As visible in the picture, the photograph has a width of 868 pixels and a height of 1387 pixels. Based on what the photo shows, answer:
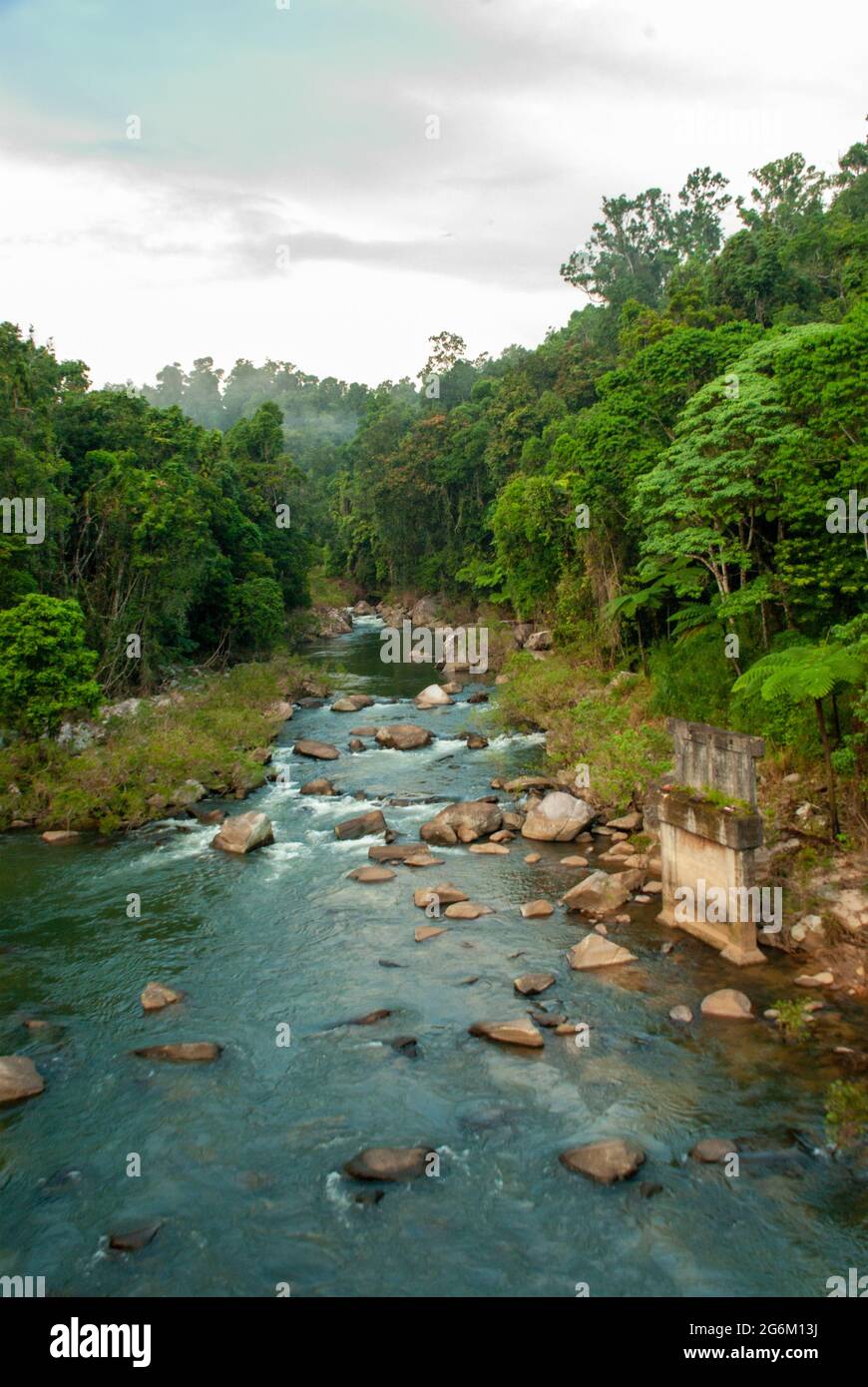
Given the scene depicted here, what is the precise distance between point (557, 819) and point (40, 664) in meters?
12.1

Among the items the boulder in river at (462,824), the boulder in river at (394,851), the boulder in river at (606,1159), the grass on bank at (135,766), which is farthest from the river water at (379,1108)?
the grass on bank at (135,766)

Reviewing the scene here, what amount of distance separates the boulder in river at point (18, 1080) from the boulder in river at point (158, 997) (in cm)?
174

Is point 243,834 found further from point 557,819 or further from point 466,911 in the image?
point 557,819

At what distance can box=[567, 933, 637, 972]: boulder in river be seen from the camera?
12977mm

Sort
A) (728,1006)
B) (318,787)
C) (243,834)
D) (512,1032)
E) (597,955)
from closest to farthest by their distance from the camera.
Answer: (512,1032) < (728,1006) < (597,955) < (243,834) < (318,787)

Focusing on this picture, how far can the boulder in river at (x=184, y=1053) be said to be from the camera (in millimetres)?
10953

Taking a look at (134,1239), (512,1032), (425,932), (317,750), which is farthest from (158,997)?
(317,750)

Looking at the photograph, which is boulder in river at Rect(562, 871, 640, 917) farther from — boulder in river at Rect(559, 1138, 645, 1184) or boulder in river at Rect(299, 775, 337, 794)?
boulder in river at Rect(299, 775, 337, 794)

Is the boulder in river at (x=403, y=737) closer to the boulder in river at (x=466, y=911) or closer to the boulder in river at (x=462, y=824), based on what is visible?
the boulder in river at (x=462, y=824)

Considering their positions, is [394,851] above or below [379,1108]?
above

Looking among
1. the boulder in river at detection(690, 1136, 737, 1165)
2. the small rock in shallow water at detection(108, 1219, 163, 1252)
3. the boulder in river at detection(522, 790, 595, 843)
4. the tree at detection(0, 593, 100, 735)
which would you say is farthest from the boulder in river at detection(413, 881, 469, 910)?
the tree at detection(0, 593, 100, 735)

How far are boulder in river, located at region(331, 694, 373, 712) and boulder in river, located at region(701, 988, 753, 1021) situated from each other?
22340 mm

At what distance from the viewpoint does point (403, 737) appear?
26.9m

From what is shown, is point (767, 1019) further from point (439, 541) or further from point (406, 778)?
point (439, 541)
